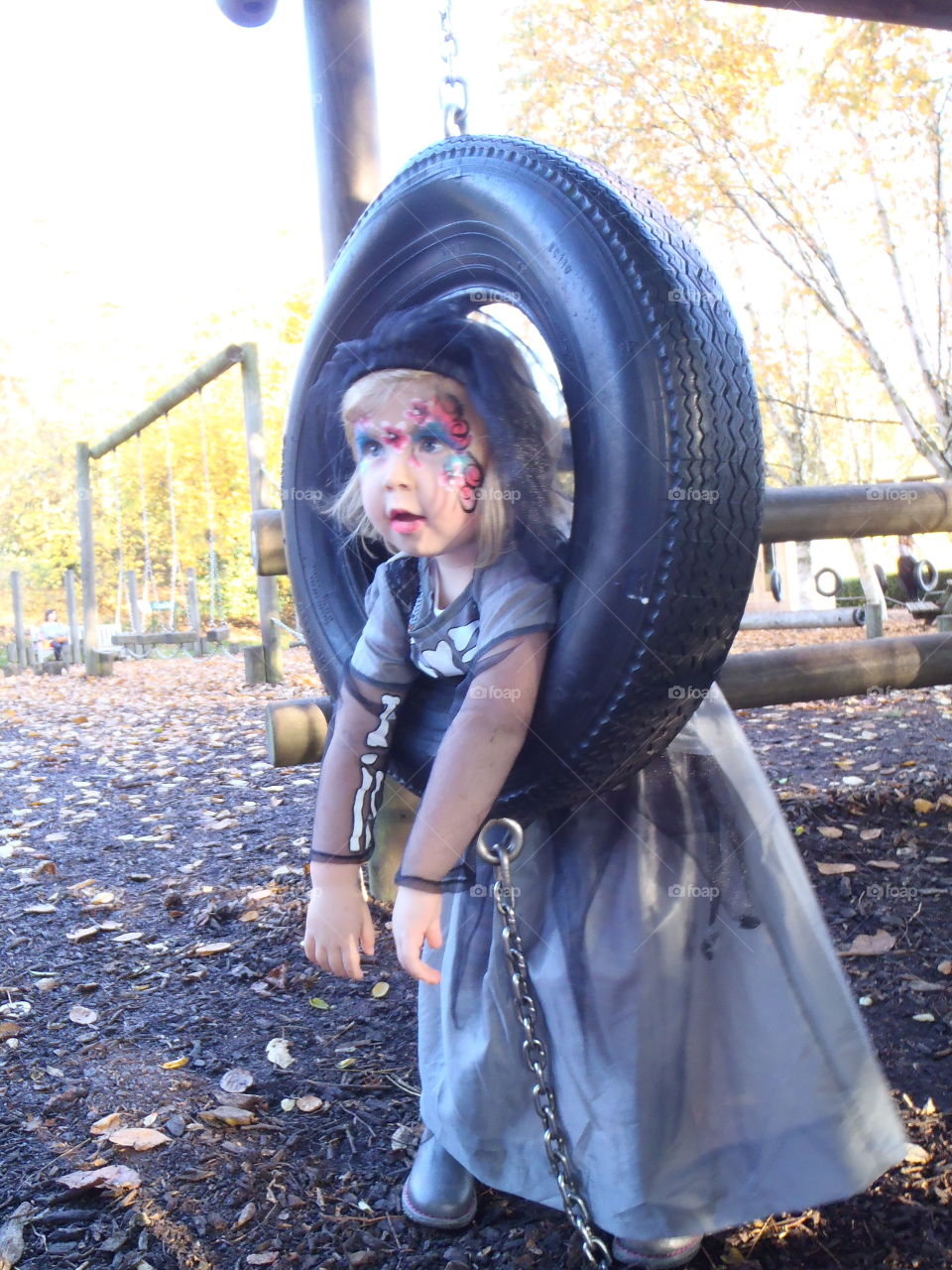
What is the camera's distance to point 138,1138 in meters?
1.83

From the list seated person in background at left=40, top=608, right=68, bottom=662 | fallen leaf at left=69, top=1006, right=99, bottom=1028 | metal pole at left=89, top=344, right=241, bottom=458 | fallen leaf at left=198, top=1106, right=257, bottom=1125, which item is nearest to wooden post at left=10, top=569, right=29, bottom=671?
seated person in background at left=40, top=608, right=68, bottom=662

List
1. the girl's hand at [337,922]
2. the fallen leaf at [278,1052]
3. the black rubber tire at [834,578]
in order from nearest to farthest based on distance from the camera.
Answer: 1. the girl's hand at [337,922]
2. the fallen leaf at [278,1052]
3. the black rubber tire at [834,578]

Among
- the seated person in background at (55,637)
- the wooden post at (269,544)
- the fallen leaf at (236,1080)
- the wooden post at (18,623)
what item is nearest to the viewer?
the fallen leaf at (236,1080)

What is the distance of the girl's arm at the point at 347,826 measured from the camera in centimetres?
138

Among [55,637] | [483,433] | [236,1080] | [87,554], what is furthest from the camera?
[55,637]

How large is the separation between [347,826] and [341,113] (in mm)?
2507

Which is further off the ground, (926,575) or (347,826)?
(926,575)

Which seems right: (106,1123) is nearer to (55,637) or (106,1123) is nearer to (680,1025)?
(680,1025)

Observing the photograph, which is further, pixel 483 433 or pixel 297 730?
pixel 297 730

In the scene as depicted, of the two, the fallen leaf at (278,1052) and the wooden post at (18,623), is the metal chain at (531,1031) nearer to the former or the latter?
the fallen leaf at (278,1052)

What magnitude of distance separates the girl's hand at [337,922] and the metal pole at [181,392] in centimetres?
671

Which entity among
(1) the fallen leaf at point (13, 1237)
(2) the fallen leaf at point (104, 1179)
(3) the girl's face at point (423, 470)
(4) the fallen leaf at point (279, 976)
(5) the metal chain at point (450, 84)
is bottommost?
(1) the fallen leaf at point (13, 1237)

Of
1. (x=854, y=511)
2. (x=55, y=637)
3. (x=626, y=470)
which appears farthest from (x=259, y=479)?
(x=55, y=637)

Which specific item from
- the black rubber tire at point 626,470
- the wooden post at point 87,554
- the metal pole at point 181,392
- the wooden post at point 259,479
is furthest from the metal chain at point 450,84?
the wooden post at point 87,554
